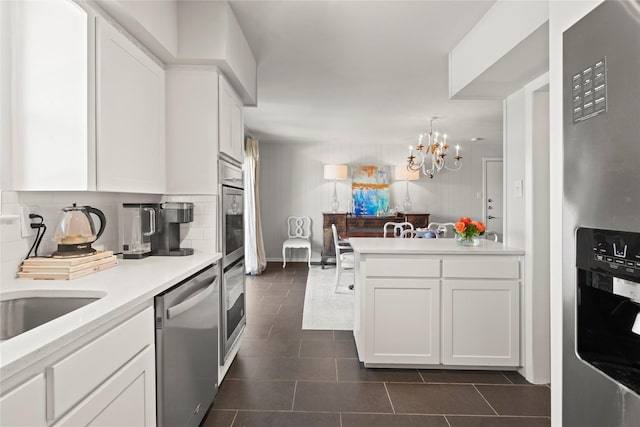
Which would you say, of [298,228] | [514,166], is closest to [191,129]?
[514,166]

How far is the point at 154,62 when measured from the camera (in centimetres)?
212

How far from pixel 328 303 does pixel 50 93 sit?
11.5 ft

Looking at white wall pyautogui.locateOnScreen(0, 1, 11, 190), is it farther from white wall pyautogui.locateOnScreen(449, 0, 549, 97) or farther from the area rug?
the area rug

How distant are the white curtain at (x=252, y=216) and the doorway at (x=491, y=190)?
481 centimetres

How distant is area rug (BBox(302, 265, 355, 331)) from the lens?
3.64 m

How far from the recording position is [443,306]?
2.55m

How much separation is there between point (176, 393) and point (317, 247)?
595 centimetres

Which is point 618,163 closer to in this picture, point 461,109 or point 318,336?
point 318,336

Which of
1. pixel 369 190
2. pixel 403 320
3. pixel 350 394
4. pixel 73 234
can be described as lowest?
pixel 350 394

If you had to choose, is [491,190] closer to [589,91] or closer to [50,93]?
[589,91]

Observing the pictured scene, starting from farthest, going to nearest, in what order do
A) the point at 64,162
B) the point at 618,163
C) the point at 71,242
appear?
1. the point at 71,242
2. the point at 64,162
3. the point at 618,163

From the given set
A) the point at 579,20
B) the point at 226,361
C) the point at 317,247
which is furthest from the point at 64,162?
the point at 317,247

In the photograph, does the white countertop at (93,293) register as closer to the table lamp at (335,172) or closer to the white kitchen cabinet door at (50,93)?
the white kitchen cabinet door at (50,93)

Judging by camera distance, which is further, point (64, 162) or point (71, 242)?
point (71, 242)
